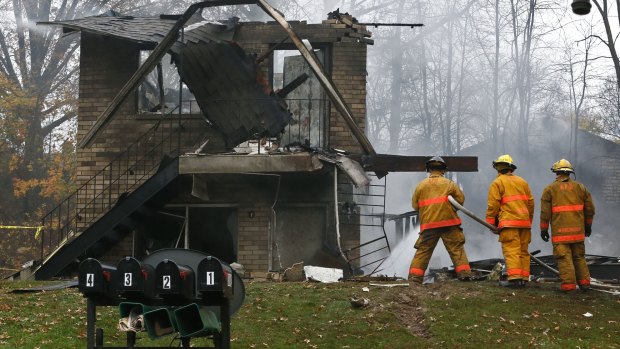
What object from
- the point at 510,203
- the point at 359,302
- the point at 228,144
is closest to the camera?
the point at 359,302

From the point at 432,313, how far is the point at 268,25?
29.4 ft

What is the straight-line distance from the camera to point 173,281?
20.1 feet

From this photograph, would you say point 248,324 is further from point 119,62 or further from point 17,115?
point 17,115

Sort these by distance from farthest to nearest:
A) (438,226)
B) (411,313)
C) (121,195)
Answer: (121,195) → (438,226) → (411,313)

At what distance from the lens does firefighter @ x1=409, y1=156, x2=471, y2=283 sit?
12586mm

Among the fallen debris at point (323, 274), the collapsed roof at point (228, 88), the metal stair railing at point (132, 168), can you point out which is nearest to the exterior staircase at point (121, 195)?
the metal stair railing at point (132, 168)

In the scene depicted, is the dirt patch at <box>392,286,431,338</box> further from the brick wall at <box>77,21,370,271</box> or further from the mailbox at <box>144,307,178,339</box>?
the brick wall at <box>77,21,370,271</box>

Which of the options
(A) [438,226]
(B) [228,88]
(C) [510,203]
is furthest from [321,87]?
(C) [510,203]

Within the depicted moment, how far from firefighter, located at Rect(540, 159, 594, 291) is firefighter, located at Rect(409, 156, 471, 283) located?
1160mm

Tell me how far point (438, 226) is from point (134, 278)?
23.1 ft

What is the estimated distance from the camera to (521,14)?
34.9 m

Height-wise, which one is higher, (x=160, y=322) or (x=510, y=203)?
(x=510, y=203)

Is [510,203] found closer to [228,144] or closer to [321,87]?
[321,87]

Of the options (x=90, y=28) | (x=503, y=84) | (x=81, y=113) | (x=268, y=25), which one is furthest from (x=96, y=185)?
(x=503, y=84)
